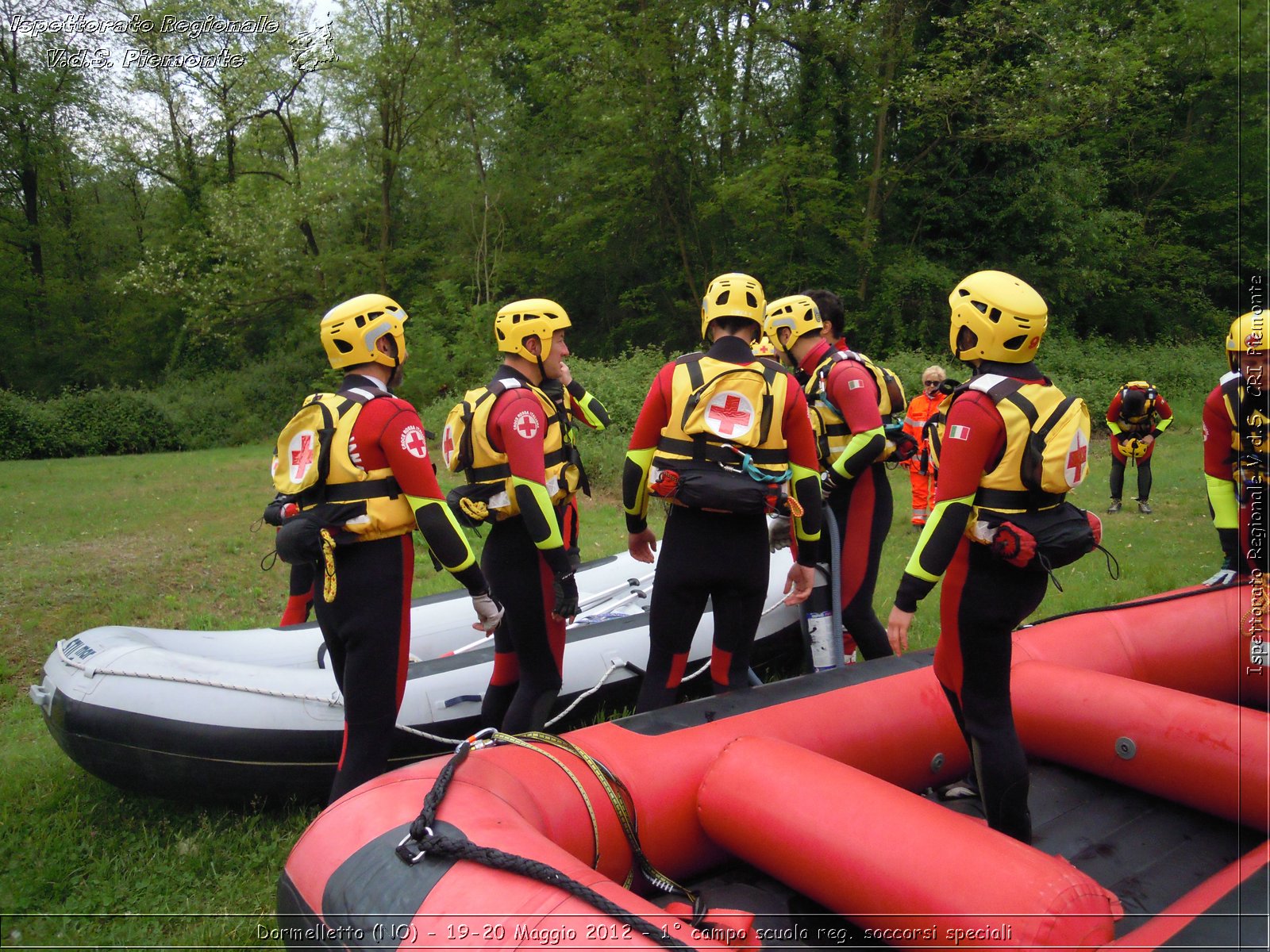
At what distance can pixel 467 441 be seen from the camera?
3.57 meters

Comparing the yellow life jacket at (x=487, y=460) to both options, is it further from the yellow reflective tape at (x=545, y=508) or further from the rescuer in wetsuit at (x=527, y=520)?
the yellow reflective tape at (x=545, y=508)

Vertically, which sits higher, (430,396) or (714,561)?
(430,396)

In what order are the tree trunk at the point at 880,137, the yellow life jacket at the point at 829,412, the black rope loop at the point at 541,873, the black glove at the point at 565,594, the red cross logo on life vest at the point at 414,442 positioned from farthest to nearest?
the tree trunk at the point at 880,137, the yellow life jacket at the point at 829,412, the black glove at the point at 565,594, the red cross logo on life vest at the point at 414,442, the black rope loop at the point at 541,873

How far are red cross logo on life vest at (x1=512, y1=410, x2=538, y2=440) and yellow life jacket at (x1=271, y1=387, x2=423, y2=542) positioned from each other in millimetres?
504

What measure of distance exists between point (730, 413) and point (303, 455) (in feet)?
5.01

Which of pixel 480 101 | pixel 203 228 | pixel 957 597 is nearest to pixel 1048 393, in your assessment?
pixel 957 597

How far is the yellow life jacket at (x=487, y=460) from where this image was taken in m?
3.50

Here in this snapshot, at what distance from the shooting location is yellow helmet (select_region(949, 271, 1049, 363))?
2637mm

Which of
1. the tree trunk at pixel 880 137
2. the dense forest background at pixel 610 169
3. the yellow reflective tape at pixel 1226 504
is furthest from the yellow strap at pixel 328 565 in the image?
the tree trunk at pixel 880 137

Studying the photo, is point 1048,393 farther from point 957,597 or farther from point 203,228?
point 203,228

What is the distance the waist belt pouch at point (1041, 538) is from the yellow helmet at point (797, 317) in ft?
6.27

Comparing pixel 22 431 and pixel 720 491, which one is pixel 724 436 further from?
pixel 22 431

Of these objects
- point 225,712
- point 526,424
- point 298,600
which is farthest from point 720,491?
point 298,600

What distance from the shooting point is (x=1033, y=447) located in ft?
8.39
